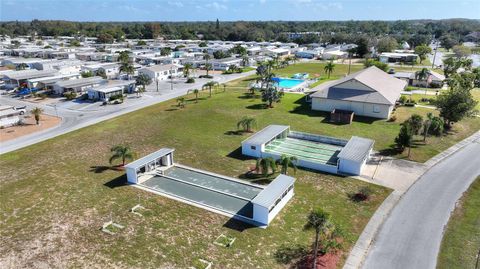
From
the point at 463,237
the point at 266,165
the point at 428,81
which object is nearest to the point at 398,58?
the point at 428,81

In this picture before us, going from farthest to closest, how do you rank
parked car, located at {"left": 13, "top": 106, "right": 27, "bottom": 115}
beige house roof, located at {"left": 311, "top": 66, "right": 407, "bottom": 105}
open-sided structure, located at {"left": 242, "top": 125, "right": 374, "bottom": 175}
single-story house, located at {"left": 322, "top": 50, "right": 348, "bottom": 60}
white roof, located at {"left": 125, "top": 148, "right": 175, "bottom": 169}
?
single-story house, located at {"left": 322, "top": 50, "right": 348, "bottom": 60} → parked car, located at {"left": 13, "top": 106, "right": 27, "bottom": 115} → beige house roof, located at {"left": 311, "top": 66, "right": 407, "bottom": 105} → open-sided structure, located at {"left": 242, "top": 125, "right": 374, "bottom": 175} → white roof, located at {"left": 125, "top": 148, "right": 175, "bottom": 169}

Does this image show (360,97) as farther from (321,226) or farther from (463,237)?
(321,226)

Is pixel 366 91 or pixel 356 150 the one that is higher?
pixel 366 91

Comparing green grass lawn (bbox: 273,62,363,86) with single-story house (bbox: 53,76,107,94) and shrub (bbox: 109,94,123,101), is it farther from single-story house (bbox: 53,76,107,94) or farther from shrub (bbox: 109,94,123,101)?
single-story house (bbox: 53,76,107,94)

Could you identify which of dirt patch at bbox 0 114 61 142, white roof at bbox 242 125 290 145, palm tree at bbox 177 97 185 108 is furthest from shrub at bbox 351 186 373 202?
dirt patch at bbox 0 114 61 142

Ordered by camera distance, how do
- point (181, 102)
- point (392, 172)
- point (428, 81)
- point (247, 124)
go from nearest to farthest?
1. point (392, 172)
2. point (247, 124)
3. point (181, 102)
4. point (428, 81)

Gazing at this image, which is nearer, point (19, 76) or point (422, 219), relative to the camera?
point (422, 219)

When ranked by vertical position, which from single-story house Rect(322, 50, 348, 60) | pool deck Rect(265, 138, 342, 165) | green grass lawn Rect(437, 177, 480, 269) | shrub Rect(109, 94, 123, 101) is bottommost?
green grass lawn Rect(437, 177, 480, 269)
